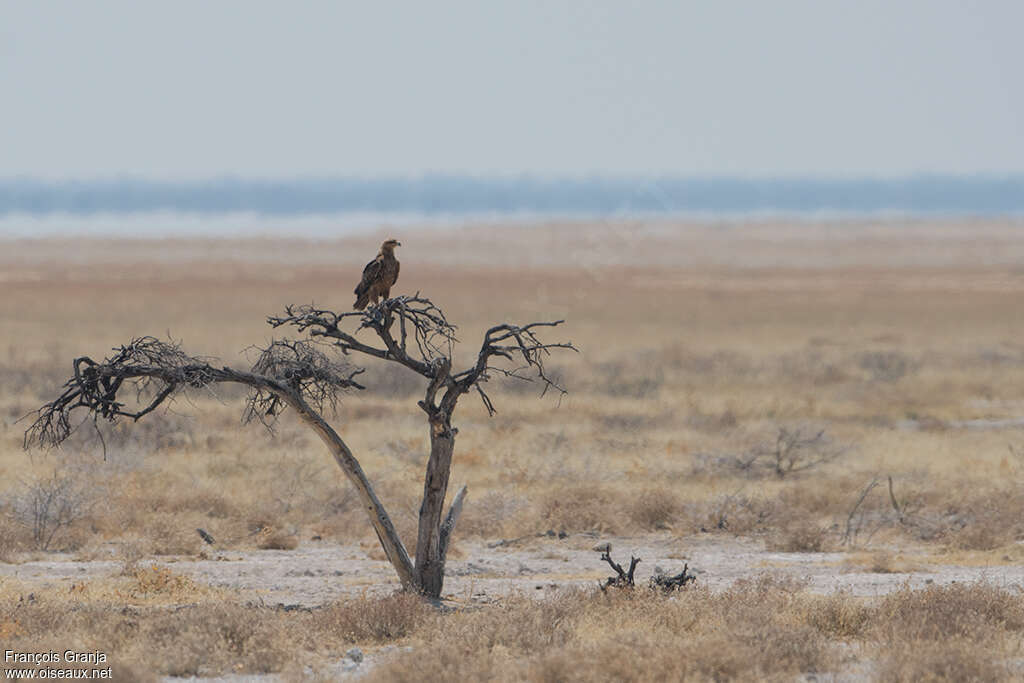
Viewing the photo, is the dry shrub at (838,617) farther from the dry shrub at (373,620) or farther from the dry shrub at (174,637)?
the dry shrub at (174,637)

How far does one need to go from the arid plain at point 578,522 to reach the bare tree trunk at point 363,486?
0.44 m

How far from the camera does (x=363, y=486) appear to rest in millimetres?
13016

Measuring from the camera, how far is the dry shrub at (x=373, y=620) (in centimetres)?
1216

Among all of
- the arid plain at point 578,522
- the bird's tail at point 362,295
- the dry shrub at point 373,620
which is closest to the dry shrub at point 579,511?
the arid plain at point 578,522

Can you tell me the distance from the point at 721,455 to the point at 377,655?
13.5 meters

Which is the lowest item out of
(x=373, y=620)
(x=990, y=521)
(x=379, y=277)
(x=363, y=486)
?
(x=990, y=521)

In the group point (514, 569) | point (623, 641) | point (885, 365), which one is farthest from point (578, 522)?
point (885, 365)

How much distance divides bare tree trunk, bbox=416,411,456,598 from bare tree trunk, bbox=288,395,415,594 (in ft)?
0.44

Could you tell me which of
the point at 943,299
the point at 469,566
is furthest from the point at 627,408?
the point at 943,299

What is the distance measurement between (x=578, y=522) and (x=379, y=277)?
725cm

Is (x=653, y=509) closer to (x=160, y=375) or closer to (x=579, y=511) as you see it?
(x=579, y=511)

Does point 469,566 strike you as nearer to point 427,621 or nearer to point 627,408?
point 427,621

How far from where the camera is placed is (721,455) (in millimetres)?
24344

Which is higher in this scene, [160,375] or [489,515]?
[160,375]
